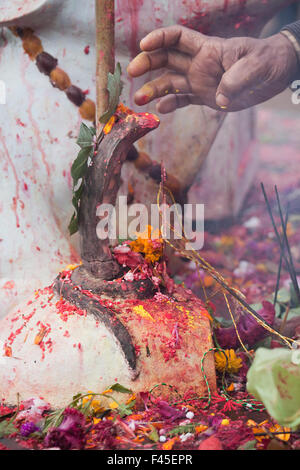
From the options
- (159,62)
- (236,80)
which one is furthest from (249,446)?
(159,62)

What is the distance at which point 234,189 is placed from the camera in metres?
2.53

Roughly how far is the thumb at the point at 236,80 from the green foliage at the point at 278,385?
743 mm

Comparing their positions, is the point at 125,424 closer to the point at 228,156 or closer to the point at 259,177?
the point at 228,156

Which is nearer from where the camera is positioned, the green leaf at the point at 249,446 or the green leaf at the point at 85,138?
the green leaf at the point at 249,446

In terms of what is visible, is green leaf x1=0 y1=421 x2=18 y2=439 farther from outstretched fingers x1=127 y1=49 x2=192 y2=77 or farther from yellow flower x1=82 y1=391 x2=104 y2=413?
outstretched fingers x1=127 y1=49 x2=192 y2=77

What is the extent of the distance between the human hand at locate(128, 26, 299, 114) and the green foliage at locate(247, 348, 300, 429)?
2.50ft

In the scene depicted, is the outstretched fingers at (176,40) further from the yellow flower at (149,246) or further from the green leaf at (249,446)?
the green leaf at (249,446)

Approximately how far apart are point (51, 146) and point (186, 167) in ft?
1.54

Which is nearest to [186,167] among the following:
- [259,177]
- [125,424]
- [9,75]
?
[9,75]

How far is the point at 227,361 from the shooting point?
1.33m

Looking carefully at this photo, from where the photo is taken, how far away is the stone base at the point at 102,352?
1226 mm

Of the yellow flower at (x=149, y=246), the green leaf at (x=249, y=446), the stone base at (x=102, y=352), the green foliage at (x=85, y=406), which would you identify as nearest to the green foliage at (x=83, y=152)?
the yellow flower at (x=149, y=246)

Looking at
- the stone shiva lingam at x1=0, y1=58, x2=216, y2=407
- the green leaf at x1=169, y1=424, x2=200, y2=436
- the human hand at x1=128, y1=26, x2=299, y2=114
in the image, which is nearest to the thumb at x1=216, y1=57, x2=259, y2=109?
the human hand at x1=128, y1=26, x2=299, y2=114

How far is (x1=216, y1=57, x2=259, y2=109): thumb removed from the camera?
54.1 inches
